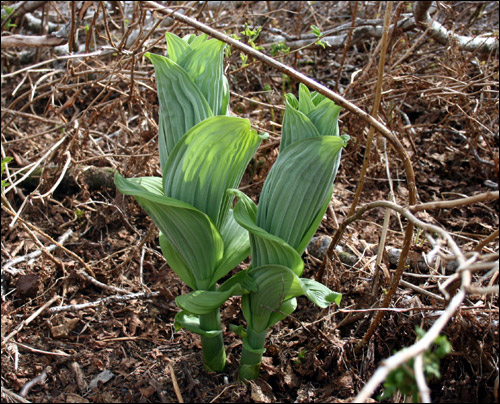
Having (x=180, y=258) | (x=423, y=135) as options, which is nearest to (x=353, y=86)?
(x=423, y=135)

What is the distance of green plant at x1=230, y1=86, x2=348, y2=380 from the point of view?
1381 millimetres

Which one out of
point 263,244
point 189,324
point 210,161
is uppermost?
point 210,161

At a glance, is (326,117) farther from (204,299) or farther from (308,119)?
(204,299)

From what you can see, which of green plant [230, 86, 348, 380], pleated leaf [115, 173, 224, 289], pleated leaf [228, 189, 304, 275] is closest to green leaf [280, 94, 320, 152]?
green plant [230, 86, 348, 380]

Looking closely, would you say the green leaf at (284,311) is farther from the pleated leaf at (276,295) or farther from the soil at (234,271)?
the soil at (234,271)

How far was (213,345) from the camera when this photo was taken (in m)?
1.77

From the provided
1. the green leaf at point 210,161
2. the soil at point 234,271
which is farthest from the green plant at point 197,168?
the soil at point 234,271

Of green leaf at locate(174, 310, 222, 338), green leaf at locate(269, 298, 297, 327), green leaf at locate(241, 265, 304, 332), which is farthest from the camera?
green leaf at locate(174, 310, 222, 338)

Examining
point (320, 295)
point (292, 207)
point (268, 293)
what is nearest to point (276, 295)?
point (268, 293)

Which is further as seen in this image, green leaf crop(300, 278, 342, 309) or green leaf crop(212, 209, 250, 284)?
green leaf crop(212, 209, 250, 284)

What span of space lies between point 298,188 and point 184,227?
1.11 feet

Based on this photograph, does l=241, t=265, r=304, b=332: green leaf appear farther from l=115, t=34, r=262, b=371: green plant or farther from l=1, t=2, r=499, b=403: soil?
l=1, t=2, r=499, b=403: soil

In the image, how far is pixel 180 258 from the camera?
64.2 inches

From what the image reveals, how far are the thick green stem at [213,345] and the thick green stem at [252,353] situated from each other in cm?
9
